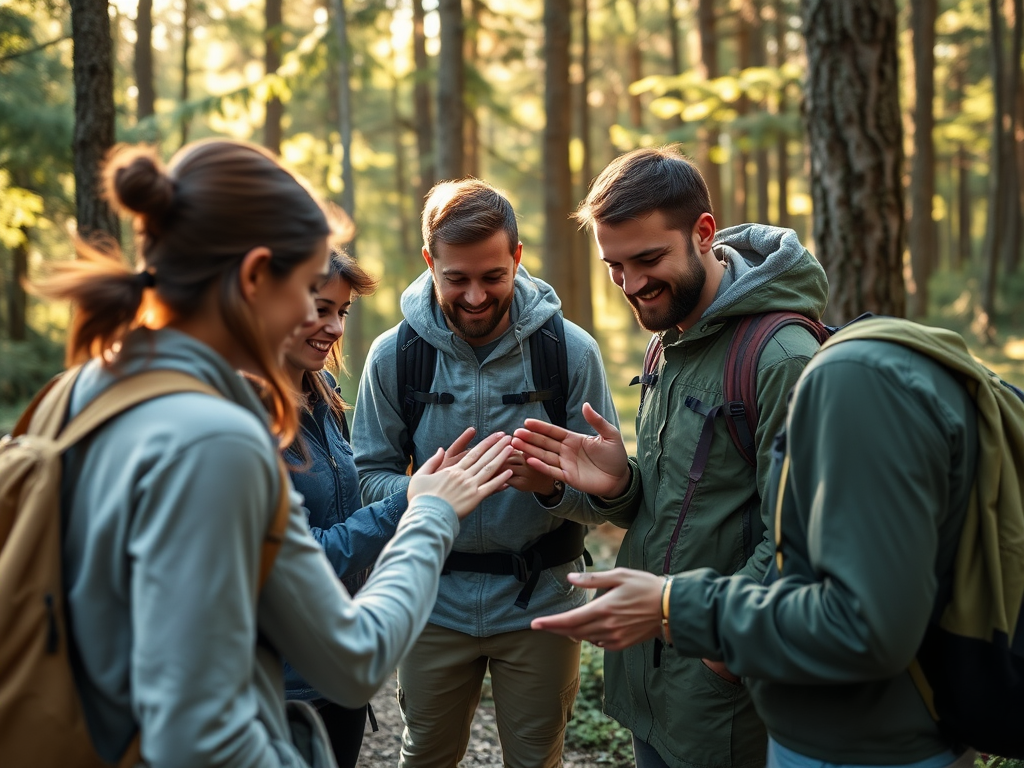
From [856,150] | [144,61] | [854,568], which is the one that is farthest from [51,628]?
[144,61]

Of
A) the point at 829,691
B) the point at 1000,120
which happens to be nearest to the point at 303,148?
the point at 1000,120

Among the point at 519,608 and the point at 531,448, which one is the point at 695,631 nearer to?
the point at 531,448

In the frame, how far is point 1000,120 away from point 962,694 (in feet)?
59.7

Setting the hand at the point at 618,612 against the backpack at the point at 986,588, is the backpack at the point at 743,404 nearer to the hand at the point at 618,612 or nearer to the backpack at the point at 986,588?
the hand at the point at 618,612

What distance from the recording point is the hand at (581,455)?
10.1 feet

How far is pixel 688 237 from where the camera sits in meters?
3.01

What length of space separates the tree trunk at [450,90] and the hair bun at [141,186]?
9.88 metres

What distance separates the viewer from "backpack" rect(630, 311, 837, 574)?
270 centimetres

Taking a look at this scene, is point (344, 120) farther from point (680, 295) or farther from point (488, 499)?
point (680, 295)

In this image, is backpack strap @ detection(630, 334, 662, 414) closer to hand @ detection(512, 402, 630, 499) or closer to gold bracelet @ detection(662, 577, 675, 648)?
hand @ detection(512, 402, 630, 499)

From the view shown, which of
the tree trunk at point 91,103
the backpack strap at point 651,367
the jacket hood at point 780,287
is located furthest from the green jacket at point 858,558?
the tree trunk at point 91,103

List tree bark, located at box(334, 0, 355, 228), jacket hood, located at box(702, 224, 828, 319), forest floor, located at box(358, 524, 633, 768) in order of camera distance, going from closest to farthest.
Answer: jacket hood, located at box(702, 224, 828, 319)
forest floor, located at box(358, 524, 633, 768)
tree bark, located at box(334, 0, 355, 228)

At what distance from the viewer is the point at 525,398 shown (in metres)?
3.45

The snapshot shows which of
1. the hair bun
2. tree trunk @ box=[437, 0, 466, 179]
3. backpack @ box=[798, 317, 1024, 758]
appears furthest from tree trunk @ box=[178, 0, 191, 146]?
backpack @ box=[798, 317, 1024, 758]
